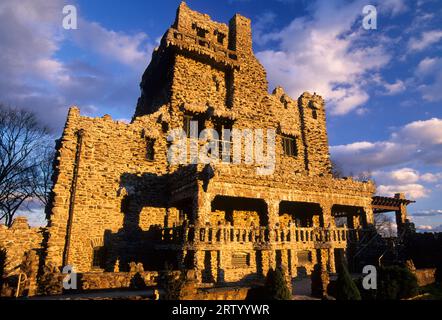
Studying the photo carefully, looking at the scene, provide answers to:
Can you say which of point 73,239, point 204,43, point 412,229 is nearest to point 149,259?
point 73,239

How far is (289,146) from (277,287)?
56.9 ft

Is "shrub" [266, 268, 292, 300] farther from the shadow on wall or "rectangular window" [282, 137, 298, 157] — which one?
"rectangular window" [282, 137, 298, 157]

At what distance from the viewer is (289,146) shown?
86.2 feet

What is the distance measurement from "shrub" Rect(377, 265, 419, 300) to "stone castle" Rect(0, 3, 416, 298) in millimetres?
2574

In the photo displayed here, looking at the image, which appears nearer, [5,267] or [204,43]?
[5,267]

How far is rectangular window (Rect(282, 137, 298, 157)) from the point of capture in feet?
85.2

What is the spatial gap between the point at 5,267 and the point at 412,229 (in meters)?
25.4

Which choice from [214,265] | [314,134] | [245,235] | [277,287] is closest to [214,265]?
[214,265]

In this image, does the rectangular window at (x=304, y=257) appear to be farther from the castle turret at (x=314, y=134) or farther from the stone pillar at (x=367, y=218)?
the castle turret at (x=314, y=134)

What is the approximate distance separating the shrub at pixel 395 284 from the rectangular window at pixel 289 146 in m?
14.3

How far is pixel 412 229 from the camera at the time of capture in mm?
21828

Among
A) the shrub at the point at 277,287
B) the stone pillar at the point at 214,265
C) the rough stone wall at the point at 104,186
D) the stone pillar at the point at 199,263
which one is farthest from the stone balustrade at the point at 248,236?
the shrub at the point at 277,287

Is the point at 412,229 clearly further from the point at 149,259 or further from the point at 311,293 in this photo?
the point at 149,259

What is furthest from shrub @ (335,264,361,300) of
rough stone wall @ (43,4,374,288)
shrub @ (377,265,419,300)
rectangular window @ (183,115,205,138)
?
rectangular window @ (183,115,205,138)
